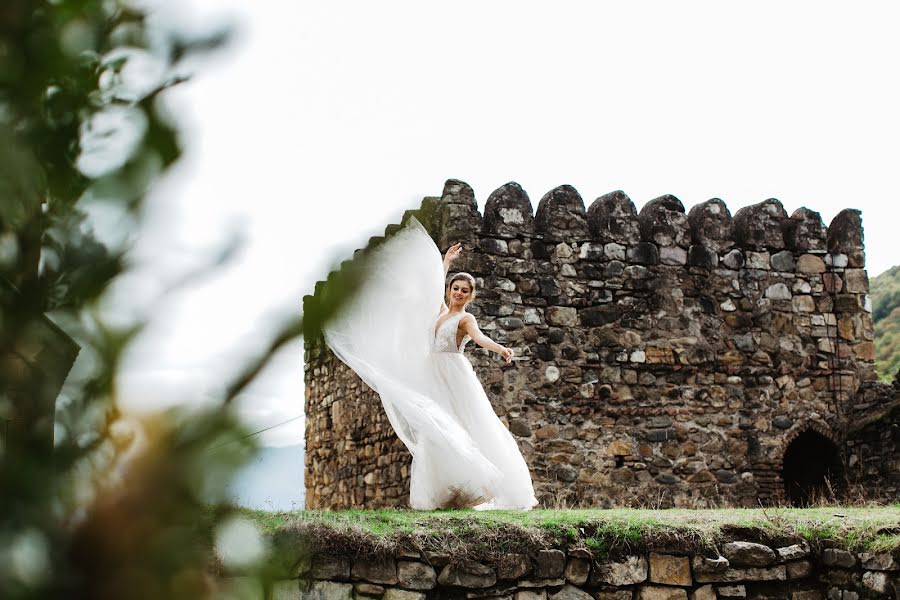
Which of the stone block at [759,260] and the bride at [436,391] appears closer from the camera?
the bride at [436,391]

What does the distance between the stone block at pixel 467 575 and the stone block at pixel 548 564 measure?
241 millimetres

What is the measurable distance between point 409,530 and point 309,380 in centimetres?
666

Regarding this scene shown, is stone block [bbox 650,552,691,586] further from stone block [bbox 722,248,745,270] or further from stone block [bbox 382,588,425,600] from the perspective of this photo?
stone block [bbox 722,248,745,270]

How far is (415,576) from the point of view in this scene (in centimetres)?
438

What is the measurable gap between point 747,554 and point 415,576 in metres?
1.71

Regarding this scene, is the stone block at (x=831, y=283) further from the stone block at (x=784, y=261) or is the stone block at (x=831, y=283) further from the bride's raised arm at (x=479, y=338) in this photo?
the bride's raised arm at (x=479, y=338)

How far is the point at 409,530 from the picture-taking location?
452 centimetres

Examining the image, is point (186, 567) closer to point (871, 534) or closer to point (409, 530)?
point (409, 530)

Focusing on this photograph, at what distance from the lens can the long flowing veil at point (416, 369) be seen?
6176 mm

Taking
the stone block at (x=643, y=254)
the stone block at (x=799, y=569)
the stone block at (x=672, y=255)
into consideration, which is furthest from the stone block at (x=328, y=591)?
the stone block at (x=672, y=255)

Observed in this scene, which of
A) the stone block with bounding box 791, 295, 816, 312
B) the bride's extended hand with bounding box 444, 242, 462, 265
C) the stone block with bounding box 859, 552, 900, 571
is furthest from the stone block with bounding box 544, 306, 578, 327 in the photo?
the stone block with bounding box 859, 552, 900, 571

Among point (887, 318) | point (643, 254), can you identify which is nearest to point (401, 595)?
point (643, 254)

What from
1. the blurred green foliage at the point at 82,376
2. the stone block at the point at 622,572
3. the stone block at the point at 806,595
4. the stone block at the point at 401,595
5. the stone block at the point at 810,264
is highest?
the stone block at the point at 810,264

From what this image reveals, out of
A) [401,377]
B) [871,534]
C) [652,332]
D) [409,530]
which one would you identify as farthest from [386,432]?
[871,534]
